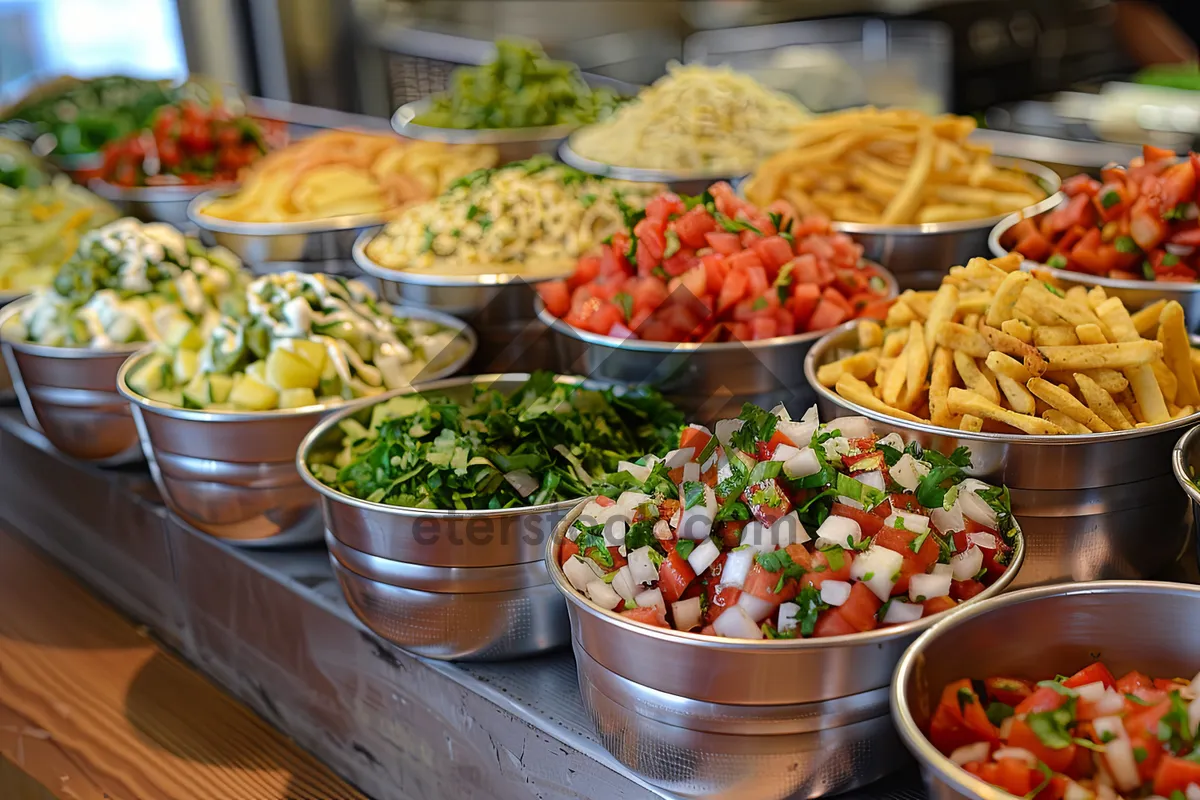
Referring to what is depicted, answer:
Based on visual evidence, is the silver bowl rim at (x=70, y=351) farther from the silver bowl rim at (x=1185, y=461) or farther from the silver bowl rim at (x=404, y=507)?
the silver bowl rim at (x=1185, y=461)

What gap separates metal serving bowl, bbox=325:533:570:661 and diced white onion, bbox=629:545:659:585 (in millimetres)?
282

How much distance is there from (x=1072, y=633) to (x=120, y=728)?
1569mm

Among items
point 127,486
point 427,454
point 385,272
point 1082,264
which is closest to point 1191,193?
point 1082,264

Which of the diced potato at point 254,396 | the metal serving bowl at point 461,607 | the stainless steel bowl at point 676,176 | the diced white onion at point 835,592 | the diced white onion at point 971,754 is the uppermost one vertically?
the stainless steel bowl at point 676,176

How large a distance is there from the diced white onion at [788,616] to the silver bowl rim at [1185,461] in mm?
450

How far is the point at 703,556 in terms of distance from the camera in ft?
3.98

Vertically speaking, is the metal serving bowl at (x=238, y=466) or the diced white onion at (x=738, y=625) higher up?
the diced white onion at (x=738, y=625)

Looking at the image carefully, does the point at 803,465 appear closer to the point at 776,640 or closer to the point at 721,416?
the point at 776,640

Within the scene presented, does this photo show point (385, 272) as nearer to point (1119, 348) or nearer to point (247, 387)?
point (247, 387)

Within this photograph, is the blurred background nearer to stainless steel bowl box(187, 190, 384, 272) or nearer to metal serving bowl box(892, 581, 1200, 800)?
stainless steel bowl box(187, 190, 384, 272)

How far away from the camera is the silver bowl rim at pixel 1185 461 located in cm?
122

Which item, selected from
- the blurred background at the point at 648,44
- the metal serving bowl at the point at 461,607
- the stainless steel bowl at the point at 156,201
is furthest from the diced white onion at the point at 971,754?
the blurred background at the point at 648,44

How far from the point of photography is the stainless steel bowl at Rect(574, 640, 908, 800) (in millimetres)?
1163

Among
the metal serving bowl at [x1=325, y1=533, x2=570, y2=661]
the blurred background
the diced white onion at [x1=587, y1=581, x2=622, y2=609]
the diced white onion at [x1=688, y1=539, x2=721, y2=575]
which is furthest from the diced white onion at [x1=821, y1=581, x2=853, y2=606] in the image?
the blurred background
